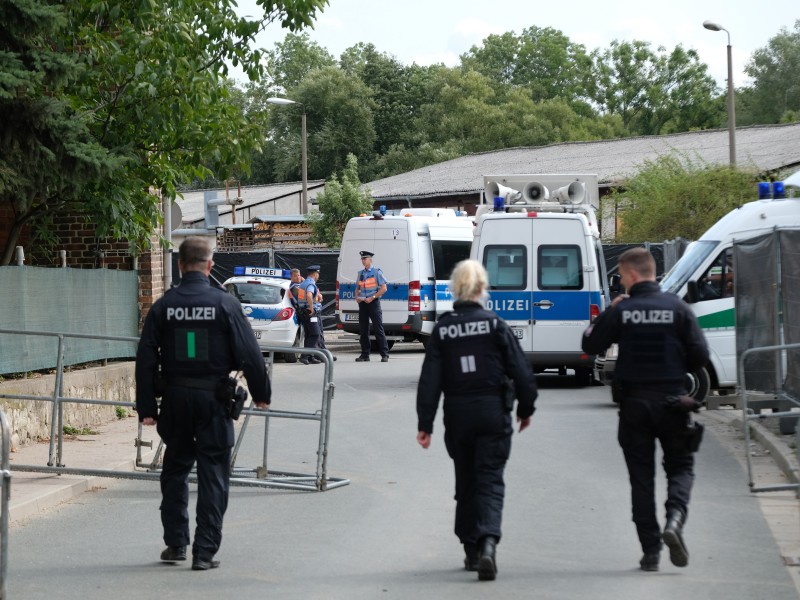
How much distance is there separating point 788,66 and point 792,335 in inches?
3510

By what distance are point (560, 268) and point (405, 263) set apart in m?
7.05

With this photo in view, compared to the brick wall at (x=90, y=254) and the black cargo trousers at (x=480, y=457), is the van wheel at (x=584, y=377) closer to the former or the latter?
the brick wall at (x=90, y=254)

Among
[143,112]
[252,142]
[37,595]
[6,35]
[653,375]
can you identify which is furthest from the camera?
[252,142]

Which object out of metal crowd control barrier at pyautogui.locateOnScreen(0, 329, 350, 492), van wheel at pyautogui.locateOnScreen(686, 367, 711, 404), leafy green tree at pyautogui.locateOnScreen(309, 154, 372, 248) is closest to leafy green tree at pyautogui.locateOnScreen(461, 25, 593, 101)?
leafy green tree at pyautogui.locateOnScreen(309, 154, 372, 248)

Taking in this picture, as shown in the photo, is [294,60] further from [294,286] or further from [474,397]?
[474,397]

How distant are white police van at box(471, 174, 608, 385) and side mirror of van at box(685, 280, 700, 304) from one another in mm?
2754

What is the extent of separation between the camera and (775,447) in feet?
37.1

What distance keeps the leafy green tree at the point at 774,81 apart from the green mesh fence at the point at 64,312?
83279 millimetres

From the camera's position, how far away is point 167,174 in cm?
1488

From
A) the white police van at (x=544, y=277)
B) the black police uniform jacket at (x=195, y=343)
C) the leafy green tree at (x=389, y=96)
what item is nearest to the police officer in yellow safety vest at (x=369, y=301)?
the white police van at (x=544, y=277)

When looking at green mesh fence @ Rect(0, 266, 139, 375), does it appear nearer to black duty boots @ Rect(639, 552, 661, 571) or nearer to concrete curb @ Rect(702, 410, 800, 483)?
concrete curb @ Rect(702, 410, 800, 483)

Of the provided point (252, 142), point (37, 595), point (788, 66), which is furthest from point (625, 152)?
point (37, 595)

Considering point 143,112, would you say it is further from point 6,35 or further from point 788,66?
point 788,66

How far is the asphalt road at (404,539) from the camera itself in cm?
691
